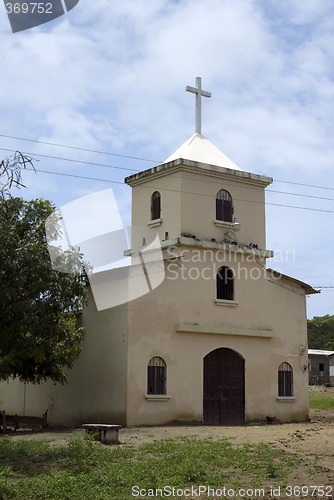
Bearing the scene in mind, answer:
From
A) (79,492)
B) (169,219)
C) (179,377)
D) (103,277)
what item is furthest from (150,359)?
(79,492)

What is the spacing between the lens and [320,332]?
77688 mm

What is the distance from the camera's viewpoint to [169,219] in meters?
23.7

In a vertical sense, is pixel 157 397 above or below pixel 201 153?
below

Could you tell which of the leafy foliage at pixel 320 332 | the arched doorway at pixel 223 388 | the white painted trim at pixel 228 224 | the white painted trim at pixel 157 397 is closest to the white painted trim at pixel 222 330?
the arched doorway at pixel 223 388

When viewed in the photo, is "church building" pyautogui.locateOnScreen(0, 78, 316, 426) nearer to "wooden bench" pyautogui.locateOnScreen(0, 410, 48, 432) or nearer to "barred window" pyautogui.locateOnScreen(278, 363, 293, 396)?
"barred window" pyautogui.locateOnScreen(278, 363, 293, 396)

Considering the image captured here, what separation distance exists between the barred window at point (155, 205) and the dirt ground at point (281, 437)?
24.5 ft

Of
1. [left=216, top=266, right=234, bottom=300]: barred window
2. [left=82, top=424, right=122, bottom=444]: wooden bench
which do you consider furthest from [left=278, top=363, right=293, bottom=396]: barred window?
[left=82, top=424, right=122, bottom=444]: wooden bench

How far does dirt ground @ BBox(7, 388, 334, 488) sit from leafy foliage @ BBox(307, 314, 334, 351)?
54.5 metres

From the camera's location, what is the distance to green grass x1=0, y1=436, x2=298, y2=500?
1134cm

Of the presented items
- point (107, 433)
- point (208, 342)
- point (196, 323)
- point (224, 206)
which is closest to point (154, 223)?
point (224, 206)

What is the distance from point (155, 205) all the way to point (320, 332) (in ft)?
186

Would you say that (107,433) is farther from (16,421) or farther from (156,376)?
(16,421)

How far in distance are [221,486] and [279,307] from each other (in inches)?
545

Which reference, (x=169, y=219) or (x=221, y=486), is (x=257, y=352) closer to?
(x=169, y=219)
